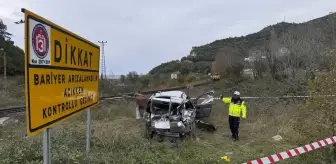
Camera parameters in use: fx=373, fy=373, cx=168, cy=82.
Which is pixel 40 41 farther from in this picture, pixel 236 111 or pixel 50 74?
pixel 236 111

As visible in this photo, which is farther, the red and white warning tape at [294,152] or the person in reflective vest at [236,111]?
the person in reflective vest at [236,111]

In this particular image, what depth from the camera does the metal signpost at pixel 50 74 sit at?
12.0ft

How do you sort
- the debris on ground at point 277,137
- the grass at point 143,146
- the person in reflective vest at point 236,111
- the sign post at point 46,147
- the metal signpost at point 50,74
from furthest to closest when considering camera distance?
the person in reflective vest at point 236,111
the debris on ground at point 277,137
the grass at point 143,146
the sign post at point 46,147
the metal signpost at point 50,74

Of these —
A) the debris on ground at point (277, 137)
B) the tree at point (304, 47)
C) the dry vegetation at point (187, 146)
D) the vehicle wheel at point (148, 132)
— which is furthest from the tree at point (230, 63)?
the vehicle wheel at point (148, 132)

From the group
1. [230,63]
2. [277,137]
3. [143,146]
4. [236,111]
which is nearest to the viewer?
[143,146]

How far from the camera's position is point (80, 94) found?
5.77 meters

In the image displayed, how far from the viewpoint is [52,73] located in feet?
14.1

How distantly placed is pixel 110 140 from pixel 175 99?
378 cm

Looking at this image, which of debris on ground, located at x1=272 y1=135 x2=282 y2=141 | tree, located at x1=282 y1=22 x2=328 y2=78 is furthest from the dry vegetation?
tree, located at x1=282 y1=22 x2=328 y2=78

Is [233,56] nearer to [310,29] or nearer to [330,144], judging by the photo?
[310,29]

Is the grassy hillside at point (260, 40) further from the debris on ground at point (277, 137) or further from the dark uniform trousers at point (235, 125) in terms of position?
the dark uniform trousers at point (235, 125)

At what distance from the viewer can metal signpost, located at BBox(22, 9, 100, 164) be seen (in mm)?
3666

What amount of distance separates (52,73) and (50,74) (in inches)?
3.0

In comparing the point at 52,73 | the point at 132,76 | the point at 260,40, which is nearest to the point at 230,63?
the point at 260,40
